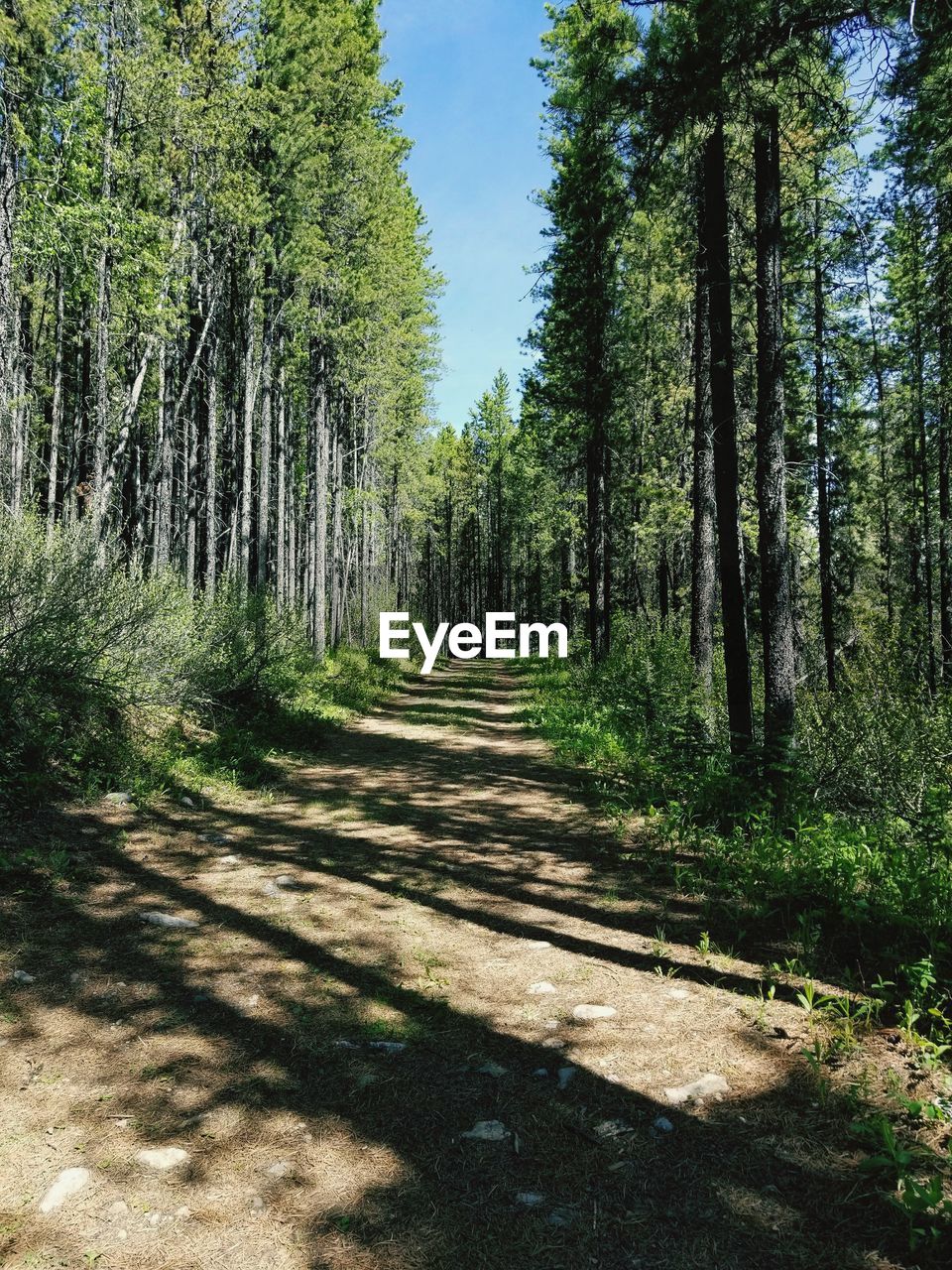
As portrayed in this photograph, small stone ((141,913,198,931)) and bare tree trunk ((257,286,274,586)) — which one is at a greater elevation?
bare tree trunk ((257,286,274,586))

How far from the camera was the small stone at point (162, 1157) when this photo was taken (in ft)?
8.30

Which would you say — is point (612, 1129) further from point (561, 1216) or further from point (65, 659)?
point (65, 659)

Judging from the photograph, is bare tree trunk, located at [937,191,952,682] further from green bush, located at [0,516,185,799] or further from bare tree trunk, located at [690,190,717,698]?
green bush, located at [0,516,185,799]

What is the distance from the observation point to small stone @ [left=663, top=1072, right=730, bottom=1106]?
2932 mm

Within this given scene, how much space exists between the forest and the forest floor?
0.77ft

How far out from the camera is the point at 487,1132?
9.08ft

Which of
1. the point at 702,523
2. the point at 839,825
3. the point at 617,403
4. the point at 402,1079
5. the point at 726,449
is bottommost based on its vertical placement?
the point at 402,1079

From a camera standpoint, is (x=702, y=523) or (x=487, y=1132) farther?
(x=702, y=523)

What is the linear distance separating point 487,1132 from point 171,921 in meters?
2.75

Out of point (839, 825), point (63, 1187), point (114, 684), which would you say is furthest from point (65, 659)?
point (839, 825)

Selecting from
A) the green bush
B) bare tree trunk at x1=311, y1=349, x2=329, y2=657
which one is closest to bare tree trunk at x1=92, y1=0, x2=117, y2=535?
the green bush

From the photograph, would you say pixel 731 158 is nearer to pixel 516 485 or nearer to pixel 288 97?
pixel 288 97

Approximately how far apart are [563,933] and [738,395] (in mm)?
13383

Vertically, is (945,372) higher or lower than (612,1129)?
higher
